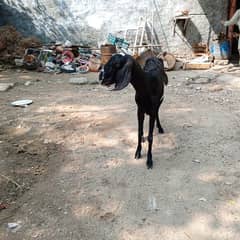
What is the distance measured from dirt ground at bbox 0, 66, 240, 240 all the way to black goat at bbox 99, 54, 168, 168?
18.7 inches

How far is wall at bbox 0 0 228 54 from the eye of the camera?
9.86 meters

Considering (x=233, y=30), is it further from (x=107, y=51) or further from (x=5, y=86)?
(x=5, y=86)

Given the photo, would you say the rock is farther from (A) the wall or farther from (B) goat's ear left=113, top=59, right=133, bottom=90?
(B) goat's ear left=113, top=59, right=133, bottom=90

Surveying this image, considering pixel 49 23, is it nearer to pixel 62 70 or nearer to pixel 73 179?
pixel 62 70

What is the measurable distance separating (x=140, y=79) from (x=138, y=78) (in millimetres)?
36

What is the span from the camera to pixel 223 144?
4.68 metres

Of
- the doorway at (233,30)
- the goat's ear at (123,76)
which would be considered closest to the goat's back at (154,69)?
the goat's ear at (123,76)

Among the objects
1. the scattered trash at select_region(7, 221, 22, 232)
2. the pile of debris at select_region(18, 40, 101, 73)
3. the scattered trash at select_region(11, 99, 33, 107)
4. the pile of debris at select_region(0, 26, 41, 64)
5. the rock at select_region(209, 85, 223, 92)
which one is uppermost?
the pile of debris at select_region(0, 26, 41, 64)

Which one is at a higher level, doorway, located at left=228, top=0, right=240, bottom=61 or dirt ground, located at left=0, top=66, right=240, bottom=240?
doorway, located at left=228, top=0, right=240, bottom=61

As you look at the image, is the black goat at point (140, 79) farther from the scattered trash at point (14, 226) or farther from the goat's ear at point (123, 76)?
the scattered trash at point (14, 226)

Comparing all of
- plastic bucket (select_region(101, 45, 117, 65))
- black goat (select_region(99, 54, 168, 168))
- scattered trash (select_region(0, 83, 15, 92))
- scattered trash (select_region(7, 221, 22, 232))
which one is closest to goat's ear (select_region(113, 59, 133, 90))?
black goat (select_region(99, 54, 168, 168))

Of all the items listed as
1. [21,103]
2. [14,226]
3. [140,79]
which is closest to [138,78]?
[140,79]

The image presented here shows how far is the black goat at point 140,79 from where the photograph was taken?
3430 mm

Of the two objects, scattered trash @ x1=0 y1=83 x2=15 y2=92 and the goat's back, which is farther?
scattered trash @ x1=0 y1=83 x2=15 y2=92
